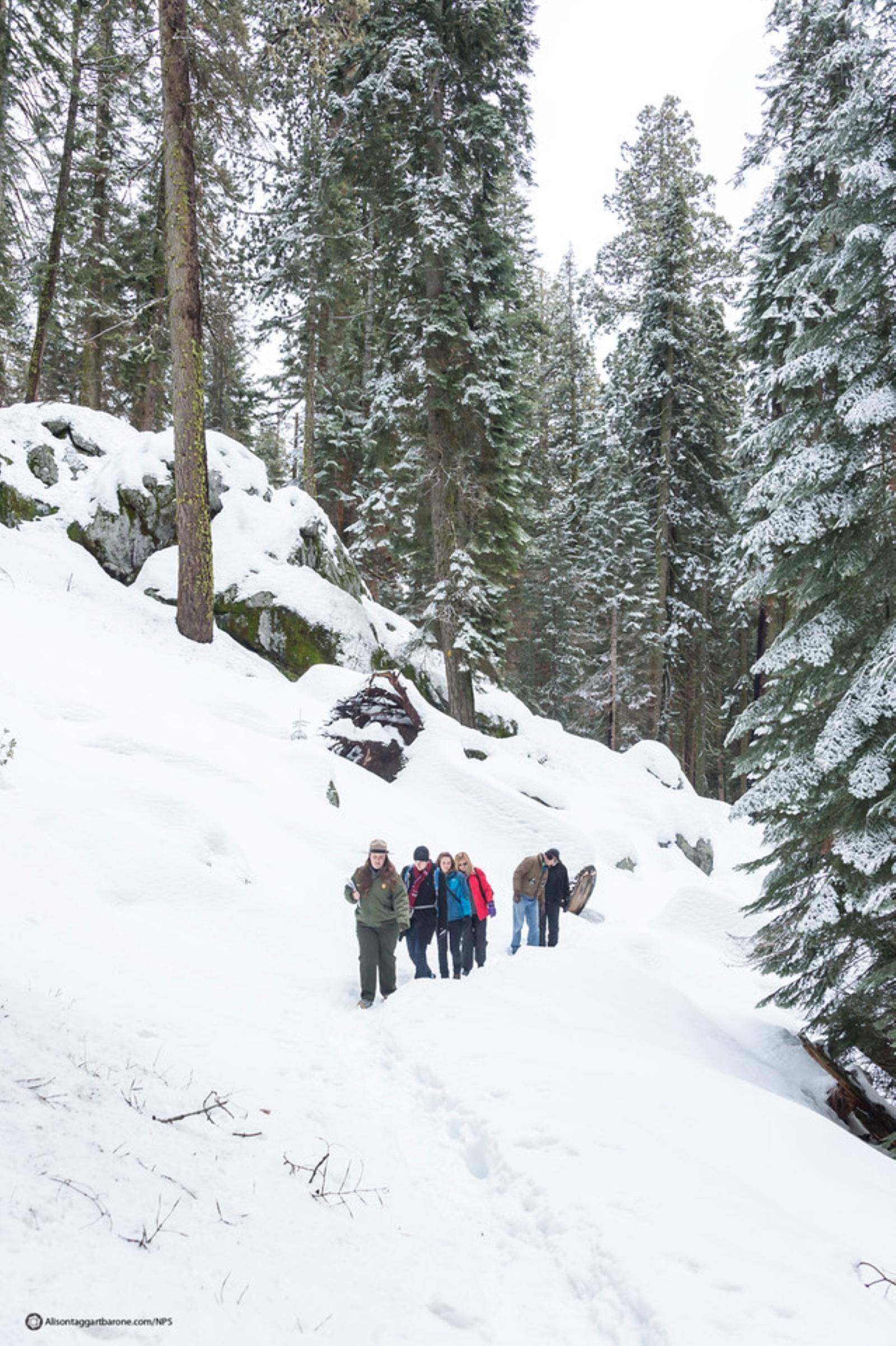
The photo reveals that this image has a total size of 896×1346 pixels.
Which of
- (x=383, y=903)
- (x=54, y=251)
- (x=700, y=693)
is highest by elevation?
(x=54, y=251)

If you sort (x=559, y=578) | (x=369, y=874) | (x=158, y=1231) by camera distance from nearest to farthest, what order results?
1. (x=158, y=1231)
2. (x=369, y=874)
3. (x=559, y=578)

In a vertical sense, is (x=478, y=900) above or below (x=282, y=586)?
below

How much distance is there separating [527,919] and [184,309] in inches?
428

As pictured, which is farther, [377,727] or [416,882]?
[377,727]

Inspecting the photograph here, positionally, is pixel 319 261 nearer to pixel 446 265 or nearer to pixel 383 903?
pixel 446 265

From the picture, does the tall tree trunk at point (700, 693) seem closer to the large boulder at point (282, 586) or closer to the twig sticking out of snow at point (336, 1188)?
the large boulder at point (282, 586)

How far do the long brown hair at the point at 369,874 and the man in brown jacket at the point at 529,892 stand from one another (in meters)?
2.74

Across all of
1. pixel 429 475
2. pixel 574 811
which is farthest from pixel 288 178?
pixel 574 811

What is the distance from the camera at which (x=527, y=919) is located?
31.8ft

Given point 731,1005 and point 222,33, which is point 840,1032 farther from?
point 222,33

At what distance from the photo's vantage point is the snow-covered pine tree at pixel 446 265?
1389 cm

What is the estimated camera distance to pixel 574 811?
14.9 m

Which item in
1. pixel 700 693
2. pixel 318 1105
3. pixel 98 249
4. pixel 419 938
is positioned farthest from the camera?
pixel 700 693

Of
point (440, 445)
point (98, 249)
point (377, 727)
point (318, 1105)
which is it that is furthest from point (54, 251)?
point (318, 1105)
